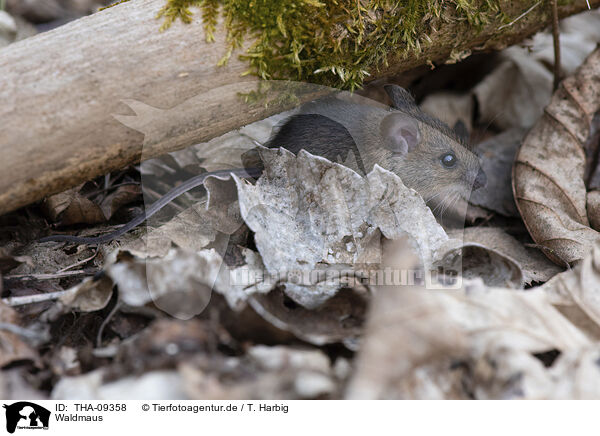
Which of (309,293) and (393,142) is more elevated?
(309,293)

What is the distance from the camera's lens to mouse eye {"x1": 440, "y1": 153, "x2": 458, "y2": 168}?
3.94 m

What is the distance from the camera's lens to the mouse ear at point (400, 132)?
374 centimetres

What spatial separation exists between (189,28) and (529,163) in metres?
2.40

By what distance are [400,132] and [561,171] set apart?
3.72 feet

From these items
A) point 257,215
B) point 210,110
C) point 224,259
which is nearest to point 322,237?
point 257,215

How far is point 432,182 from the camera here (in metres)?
3.98

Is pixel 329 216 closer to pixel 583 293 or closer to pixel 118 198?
pixel 583 293

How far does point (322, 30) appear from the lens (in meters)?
2.73

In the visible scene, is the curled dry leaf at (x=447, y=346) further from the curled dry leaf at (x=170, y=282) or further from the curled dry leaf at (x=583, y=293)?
the curled dry leaf at (x=170, y=282)

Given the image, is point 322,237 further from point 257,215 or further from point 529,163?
point 529,163

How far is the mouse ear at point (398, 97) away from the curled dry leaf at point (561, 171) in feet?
2.97

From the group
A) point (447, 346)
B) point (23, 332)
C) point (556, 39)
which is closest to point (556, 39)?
point (556, 39)

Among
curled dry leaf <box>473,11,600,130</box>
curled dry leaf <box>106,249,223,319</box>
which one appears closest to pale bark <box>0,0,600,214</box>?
curled dry leaf <box>106,249,223,319</box>

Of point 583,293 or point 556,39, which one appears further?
point 556,39
